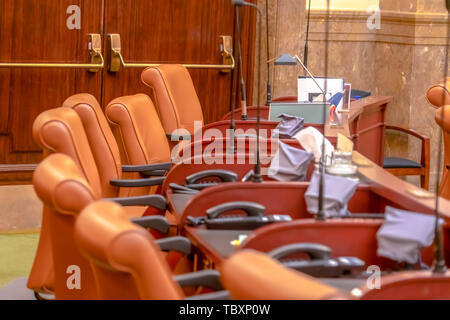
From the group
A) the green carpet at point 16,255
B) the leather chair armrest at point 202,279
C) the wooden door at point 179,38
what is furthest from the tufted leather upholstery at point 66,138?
the wooden door at point 179,38

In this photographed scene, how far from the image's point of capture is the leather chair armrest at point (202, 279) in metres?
2.30

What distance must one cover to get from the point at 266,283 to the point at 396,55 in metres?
6.34

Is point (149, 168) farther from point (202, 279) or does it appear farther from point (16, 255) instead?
point (202, 279)

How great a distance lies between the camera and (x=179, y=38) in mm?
6438

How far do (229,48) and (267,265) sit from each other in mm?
5069

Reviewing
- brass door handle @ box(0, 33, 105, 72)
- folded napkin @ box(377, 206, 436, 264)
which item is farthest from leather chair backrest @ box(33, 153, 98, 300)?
brass door handle @ box(0, 33, 105, 72)

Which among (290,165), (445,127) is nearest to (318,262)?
(290,165)

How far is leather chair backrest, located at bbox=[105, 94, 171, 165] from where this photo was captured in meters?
4.39

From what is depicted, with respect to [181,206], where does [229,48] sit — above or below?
above

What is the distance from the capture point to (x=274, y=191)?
2.96 metres
